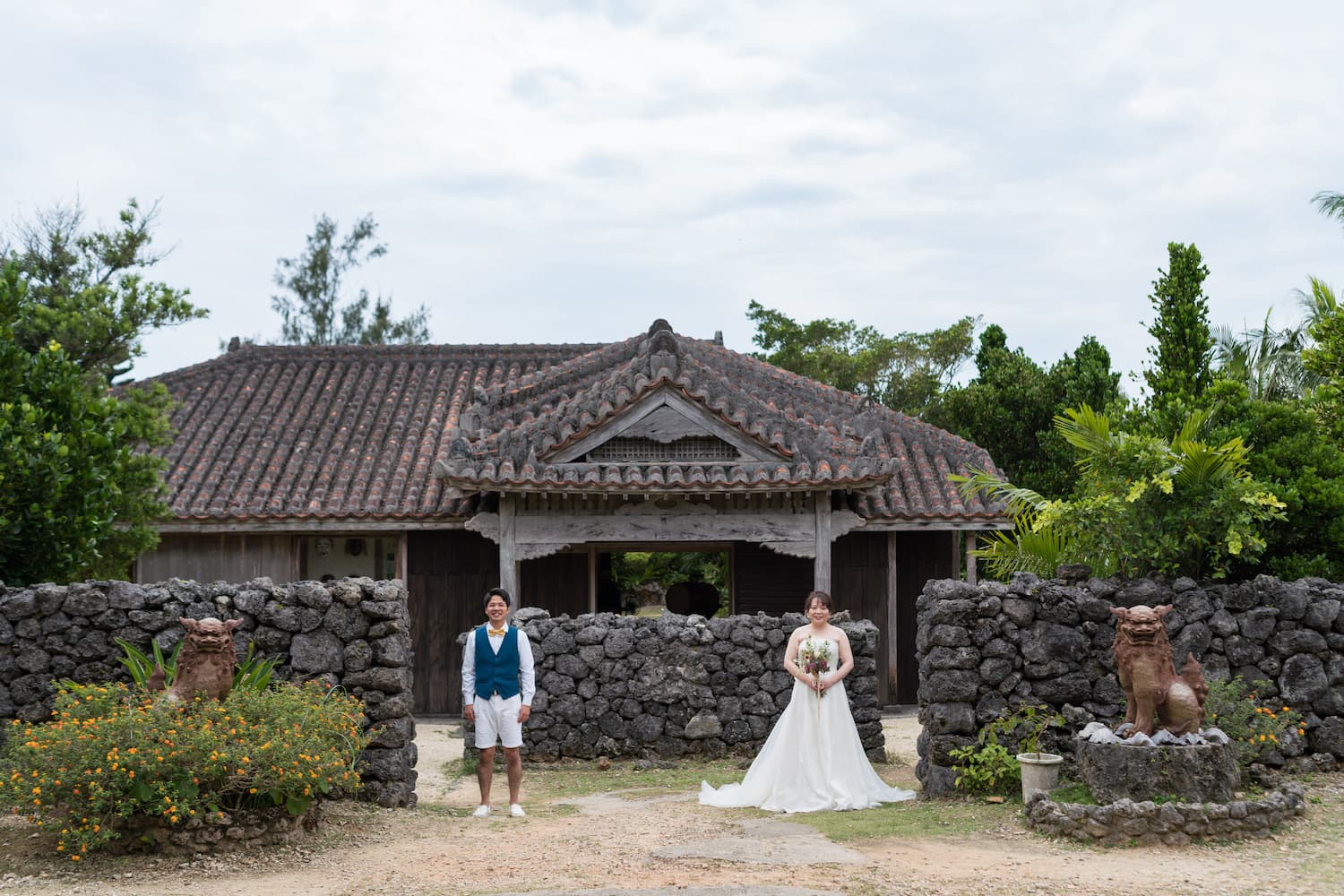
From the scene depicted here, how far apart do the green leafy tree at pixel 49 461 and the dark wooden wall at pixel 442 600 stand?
17.3ft

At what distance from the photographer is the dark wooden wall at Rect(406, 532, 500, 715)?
16.4m

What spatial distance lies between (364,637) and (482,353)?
11.7 metres

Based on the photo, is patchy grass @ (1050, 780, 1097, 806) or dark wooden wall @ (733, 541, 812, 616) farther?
dark wooden wall @ (733, 541, 812, 616)

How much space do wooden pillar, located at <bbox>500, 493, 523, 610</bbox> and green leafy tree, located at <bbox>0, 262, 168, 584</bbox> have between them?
14.6 feet

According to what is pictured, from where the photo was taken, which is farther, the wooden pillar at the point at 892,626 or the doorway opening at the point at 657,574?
the doorway opening at the point at 657,574

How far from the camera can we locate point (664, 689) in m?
12.2

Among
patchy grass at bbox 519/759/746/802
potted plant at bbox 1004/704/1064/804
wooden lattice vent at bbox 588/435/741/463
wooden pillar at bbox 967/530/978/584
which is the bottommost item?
patchy grass at bbox 519/759/746/802

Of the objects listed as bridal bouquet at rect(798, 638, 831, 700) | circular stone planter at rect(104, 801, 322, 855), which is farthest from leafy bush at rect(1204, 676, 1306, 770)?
circular stone planter at rect(104, 801, 322, 855)

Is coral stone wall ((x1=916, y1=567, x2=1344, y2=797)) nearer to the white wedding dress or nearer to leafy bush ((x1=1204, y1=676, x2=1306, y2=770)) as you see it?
leafy bush ((x1=1204, y1=676, x2=1306, y2=770))

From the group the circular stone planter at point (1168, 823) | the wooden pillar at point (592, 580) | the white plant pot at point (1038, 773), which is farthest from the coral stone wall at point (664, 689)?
the circular stone planter at point (1168, 823)

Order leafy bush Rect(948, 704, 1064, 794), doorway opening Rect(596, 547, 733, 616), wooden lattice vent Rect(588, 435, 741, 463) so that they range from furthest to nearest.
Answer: doorway opening Rect(596, 547, 733, 616) < wooden lattice vent Rect(588, 435, 741, 463) < leafy bush Rect(948, 704, 1064, 794)

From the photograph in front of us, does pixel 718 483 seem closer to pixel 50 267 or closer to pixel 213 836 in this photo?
pixel 213 836

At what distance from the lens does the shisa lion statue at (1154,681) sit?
27.4 ft

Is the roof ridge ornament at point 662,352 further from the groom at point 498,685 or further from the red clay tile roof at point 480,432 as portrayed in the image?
the groom at point 498,685
